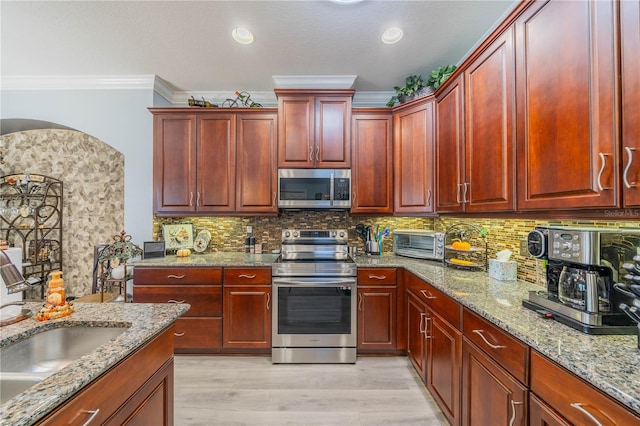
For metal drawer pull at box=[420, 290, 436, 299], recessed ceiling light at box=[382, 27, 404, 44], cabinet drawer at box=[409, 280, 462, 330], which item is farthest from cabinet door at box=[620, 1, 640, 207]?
recessed ceiling light at box=[382, 27, 404, 44]

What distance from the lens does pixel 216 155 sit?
2.94 meters

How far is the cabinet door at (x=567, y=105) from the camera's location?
1013 mm

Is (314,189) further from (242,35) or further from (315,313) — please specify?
(242,35)

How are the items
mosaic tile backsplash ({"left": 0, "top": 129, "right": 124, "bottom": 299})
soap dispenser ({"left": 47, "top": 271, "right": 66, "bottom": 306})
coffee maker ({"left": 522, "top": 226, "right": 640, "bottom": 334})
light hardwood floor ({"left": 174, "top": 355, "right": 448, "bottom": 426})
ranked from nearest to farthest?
coffee maker ({"left": 522, "top": 226, "right": 640, "bottom": 334})
soap dispenser ({"left": 47, "top": 271, "right": 66, "bottom": 306})
light hardwood floor ({"left": 174, "top": 355, "right": 448, "bottom": 426})
mosaic tile backsplash ({"left": 0, "top": 129, "right": 124, "bottom": 299})

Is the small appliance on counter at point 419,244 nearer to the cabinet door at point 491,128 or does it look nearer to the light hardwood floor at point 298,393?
the cabinet door at point 491,128

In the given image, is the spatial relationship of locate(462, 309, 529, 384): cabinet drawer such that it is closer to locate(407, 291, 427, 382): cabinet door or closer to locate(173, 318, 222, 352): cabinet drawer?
locate(407, 291, 427, 382): cabinet door

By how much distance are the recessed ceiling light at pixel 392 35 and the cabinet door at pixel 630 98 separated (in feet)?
5.13

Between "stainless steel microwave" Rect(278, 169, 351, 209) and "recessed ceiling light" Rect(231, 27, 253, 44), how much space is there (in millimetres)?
1197

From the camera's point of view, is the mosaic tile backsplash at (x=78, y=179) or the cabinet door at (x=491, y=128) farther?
the mosaic tile backsplash at (x=78, y=179)

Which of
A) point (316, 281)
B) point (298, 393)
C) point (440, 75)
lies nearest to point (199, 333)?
point (298, 393)

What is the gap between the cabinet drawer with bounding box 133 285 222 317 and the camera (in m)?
2.60

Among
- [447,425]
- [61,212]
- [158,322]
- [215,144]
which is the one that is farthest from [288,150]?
[61,212]

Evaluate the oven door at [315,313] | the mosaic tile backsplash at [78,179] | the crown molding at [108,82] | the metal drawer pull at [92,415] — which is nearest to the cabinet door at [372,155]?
the crown molding at [108,82]

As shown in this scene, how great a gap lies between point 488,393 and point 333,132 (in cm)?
245
